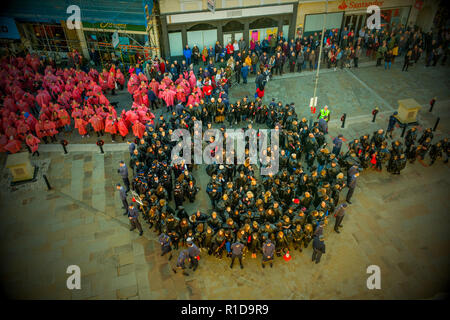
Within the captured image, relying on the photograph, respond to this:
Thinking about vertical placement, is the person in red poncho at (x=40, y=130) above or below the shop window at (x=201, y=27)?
below

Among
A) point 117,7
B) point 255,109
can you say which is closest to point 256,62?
point 255,109

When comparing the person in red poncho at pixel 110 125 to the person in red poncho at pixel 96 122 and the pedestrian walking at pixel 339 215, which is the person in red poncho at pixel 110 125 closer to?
the person in red poncho at pixel 96 122

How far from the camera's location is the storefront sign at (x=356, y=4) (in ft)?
82.7

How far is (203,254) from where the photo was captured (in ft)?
41.5

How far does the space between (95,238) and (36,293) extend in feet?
8.71

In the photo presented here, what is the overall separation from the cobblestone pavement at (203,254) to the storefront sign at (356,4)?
48.7 feet

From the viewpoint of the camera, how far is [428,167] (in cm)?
A: 1598

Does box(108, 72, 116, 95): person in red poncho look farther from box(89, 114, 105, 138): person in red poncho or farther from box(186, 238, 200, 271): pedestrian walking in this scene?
box(186, 238, 200, 271): pedestrian walking

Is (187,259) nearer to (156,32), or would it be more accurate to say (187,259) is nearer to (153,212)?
(153,212)

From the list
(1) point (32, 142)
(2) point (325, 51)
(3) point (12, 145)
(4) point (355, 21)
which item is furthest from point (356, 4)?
(3) point (12, 145)

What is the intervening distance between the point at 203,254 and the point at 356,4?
2255 centimetres

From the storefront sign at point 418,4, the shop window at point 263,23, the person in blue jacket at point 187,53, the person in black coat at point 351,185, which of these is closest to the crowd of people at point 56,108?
the person in blue jacket at point 187,53

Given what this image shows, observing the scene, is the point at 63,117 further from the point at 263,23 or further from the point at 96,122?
the point at 263,23

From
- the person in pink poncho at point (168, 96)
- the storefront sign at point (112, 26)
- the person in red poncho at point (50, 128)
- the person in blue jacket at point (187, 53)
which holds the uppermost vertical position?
the storefront sign at point (112, 26)
